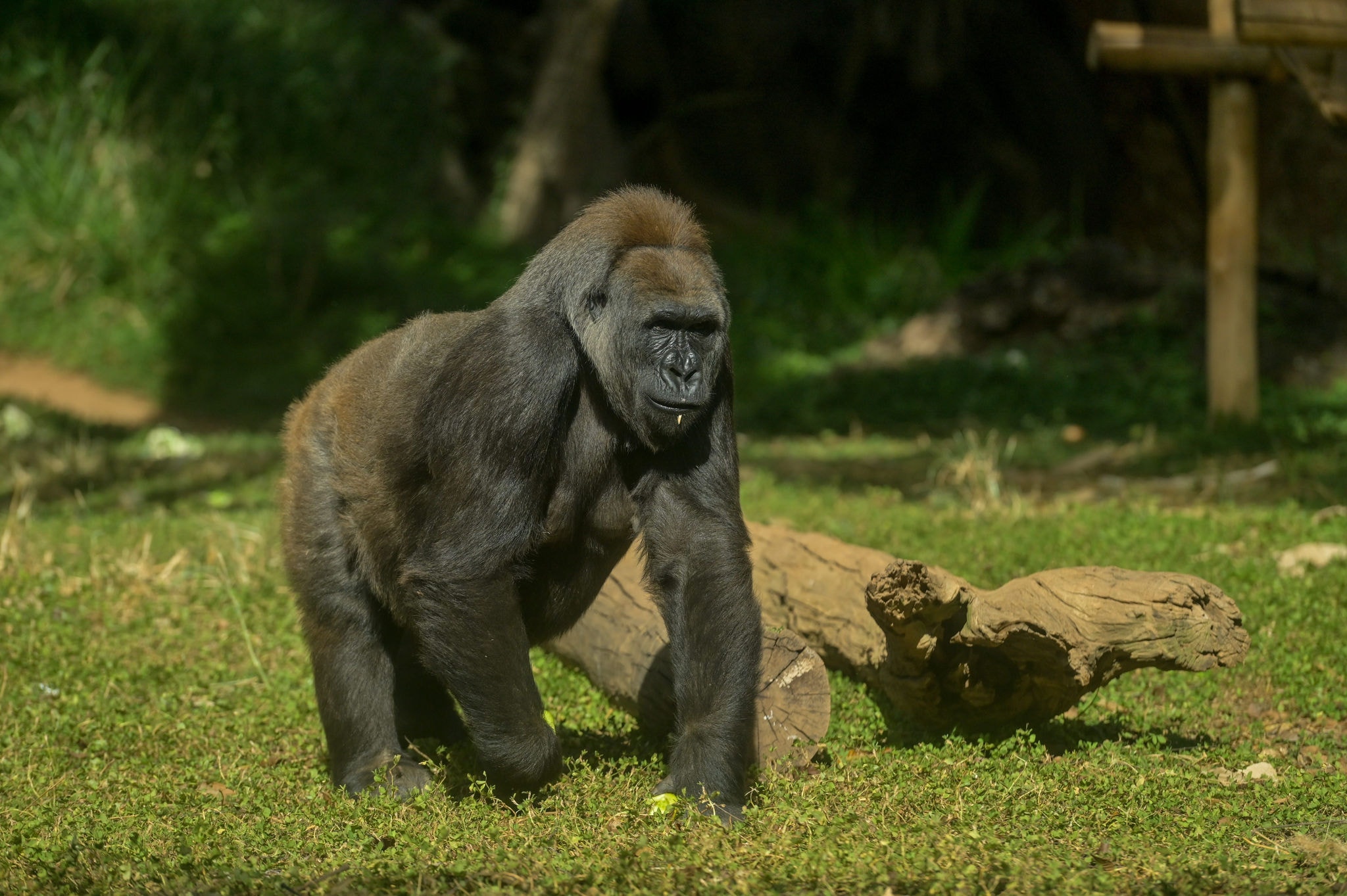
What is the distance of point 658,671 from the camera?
452 centimetres

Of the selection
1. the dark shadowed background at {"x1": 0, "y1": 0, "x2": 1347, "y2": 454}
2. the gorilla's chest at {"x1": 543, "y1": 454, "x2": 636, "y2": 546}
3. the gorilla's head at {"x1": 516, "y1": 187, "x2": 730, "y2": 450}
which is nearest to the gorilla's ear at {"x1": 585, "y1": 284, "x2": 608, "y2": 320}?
the gorilla's head at {"x1": 516, "y1": 187, "x2": 730, "y2": 450}

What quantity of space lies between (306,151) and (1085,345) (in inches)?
345

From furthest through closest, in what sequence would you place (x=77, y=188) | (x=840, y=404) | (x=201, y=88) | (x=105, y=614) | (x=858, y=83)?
(x=858, y=83) < (x=201, y=88) < (x=77, y=188) < (x=840, y=404) < (x=105, y=614)

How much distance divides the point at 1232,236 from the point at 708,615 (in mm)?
6445

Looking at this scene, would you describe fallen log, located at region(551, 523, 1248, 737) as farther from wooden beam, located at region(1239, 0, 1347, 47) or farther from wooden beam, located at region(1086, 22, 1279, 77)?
wooden beam, located at region(1086, 22, 1279, 77)

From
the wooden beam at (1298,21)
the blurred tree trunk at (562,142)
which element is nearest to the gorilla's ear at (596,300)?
the wooden beam at (1298,21)

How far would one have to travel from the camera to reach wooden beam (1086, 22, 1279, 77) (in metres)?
8.85

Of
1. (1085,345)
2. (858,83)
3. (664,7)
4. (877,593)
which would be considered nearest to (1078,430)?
(1085,345)

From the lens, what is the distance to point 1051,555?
6277 mm

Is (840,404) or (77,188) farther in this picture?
(77,188)

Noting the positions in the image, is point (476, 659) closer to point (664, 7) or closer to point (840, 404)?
point (840, 404)

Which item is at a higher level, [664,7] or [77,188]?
[664,7]

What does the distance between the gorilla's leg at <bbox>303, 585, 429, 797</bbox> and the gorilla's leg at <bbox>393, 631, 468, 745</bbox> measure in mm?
233

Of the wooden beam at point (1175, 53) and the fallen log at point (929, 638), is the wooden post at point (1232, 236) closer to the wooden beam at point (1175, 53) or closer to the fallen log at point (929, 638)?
the wooden beam at point (1175, 53)
